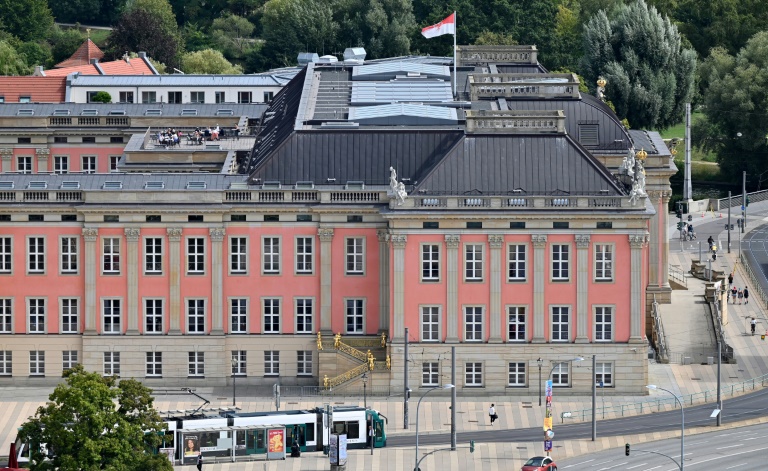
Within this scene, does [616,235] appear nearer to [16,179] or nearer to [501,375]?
[501,375]

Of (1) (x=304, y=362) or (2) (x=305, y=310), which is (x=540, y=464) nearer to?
(1) (x=304, y=362)

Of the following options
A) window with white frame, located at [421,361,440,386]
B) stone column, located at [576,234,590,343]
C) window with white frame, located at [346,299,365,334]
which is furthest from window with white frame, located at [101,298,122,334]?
stone column, located at [576,234,590,343]

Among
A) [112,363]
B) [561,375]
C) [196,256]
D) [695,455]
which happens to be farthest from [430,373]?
[695,455]

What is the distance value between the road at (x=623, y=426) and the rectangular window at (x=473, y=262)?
12610mm

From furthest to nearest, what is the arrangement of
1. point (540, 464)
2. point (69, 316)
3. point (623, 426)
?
point (69, 316)
point (623, 426)
point (540, 464)

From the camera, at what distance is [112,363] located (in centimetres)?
18725

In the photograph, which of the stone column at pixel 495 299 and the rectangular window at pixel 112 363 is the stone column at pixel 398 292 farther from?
the rectangular window at pixel 112 363

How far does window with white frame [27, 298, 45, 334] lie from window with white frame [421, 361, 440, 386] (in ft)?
86.9

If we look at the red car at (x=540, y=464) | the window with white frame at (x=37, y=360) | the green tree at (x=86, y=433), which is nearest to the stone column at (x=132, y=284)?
the window with white frame at (x=37, y=360)

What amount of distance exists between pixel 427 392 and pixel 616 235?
2100 centimetres

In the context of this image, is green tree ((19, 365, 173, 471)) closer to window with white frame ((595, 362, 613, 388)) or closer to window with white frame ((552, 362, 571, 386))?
window with white frame ((552, 362, 571, 386))

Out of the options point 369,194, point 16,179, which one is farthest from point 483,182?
point 16,179

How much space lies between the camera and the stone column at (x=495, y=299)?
604 feet

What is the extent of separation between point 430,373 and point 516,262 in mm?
9533
